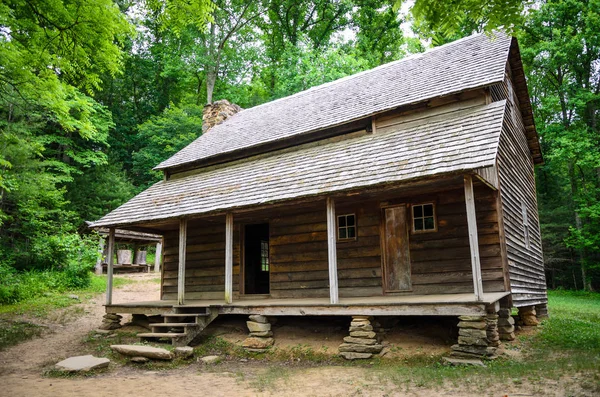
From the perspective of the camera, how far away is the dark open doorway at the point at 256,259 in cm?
1477

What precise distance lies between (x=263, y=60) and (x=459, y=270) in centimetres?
2967

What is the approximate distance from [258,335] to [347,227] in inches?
136

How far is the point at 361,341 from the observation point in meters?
8.89

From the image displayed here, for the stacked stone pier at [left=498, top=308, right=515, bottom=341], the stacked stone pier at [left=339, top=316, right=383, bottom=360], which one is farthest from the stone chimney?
the stacked stone pier at [left=498, top=308, right=515, bottom=341]

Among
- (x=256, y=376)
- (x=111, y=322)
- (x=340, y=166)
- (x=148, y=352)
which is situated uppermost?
(x=340, y=166)

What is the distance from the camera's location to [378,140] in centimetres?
1102

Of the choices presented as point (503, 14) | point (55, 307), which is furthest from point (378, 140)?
point (55, 307)

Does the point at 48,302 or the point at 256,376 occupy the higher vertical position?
the point at 48,302

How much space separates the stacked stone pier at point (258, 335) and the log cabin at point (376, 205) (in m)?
0.31

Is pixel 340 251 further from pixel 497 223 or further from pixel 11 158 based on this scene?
pixel 11 158

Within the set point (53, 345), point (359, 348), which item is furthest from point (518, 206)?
point (53, 345)

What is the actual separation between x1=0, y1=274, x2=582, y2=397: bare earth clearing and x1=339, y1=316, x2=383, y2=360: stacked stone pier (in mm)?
379

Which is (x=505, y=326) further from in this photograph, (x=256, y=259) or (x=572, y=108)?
(x=572, y=108)

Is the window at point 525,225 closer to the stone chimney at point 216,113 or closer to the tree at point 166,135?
the stone chimney at point 216,113
